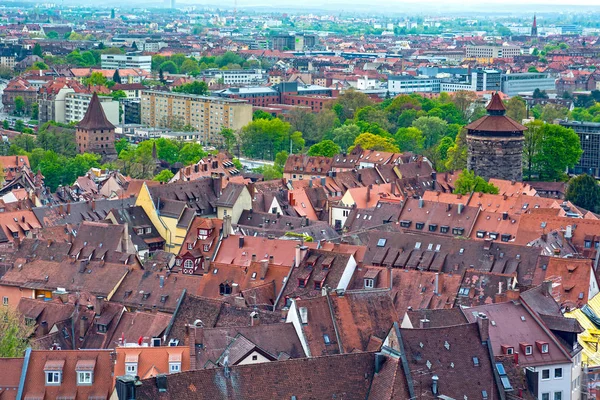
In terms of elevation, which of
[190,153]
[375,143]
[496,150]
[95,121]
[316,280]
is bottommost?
[190,153]

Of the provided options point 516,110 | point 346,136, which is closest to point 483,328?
point 346,136

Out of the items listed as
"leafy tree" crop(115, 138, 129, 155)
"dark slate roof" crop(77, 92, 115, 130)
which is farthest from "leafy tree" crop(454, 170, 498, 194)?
"dark slate roof" crop(77, 92, 115, 130)

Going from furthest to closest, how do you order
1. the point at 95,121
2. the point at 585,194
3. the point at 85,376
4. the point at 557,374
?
1. the point at 95,121
2. the point at 585,194
3. the point at 557,374
4. the point at 85,376

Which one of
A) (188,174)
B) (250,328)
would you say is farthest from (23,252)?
(188,174)

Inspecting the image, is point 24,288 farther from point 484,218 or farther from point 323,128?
point 323,128

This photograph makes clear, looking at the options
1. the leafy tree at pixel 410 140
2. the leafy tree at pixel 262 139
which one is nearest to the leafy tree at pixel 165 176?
the leafy tree at pixel 262 139

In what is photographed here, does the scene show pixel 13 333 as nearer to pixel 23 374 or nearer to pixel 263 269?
pixel 23 374

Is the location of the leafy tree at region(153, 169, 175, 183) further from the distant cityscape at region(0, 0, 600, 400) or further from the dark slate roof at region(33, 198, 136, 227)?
the dark slate roof at region(33, 198, 136, 227)
